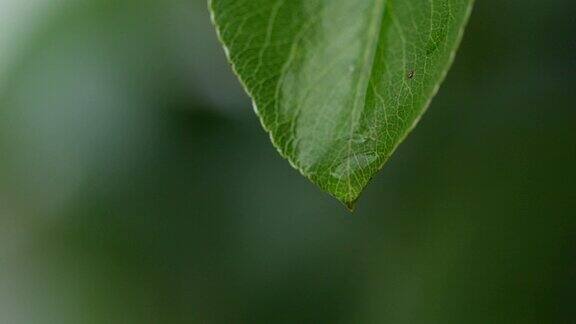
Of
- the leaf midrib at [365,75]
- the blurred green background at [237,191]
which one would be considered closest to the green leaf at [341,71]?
the leaf midrib at [365,75]

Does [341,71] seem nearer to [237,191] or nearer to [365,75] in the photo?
[365,75]

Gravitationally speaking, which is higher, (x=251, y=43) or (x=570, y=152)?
(x=251, y=43)

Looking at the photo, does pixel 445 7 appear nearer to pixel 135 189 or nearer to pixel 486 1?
pixel 486 1

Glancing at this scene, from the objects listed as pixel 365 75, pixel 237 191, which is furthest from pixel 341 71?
pixel 237 191

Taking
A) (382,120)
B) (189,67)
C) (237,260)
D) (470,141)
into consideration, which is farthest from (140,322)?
(382,120)

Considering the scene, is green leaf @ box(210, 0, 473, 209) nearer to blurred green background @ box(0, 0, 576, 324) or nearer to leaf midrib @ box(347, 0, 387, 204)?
leaf midrib @ box(347, 0, 387, 204)
